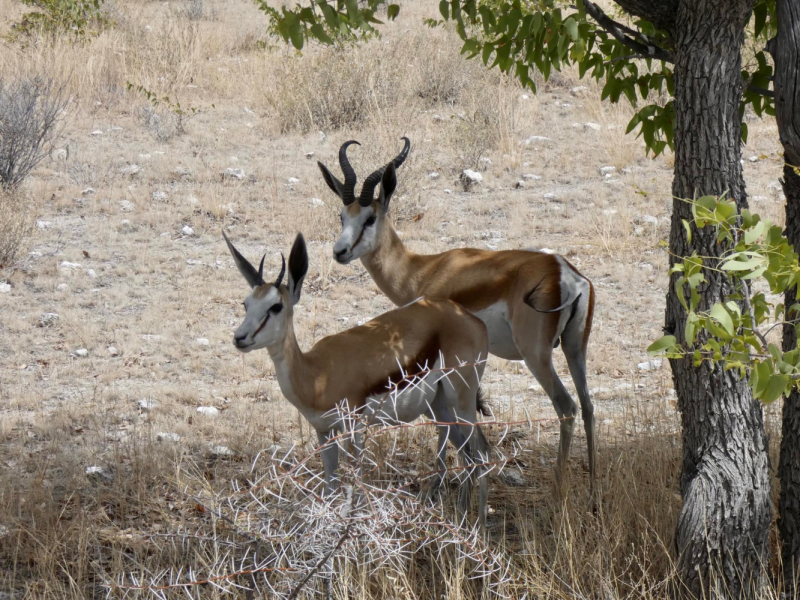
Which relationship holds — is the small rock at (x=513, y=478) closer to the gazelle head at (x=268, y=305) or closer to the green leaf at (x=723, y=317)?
the gazelle head at (x=268, y=305)

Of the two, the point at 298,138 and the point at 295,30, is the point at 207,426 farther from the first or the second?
the point at 298,138

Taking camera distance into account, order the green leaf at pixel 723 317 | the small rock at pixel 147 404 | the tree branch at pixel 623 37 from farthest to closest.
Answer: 1. the small rock at pixel 147 404
2. the tree branch at pixel 623 37
3. the green leaf at pixel 723 317

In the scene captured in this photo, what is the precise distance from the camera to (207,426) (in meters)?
5.36

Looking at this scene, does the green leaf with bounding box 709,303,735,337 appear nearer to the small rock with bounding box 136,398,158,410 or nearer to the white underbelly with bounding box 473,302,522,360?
the white underbelly with bounding box 473,302,522,360

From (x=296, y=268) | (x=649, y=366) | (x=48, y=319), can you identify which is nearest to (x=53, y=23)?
(x=48, y=319)

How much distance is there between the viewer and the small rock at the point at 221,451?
197 inches

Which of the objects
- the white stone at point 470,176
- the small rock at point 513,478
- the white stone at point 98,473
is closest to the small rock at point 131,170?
the white stone at point 470,176

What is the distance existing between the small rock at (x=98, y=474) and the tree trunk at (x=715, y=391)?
2.87 metres

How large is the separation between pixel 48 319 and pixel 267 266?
79.2 inches

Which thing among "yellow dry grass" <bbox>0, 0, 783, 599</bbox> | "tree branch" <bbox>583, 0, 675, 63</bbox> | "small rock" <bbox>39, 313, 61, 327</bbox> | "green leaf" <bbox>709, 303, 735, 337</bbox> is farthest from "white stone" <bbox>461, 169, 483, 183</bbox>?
"green leaf" <bbox>709, 303, 735, 337</bbox>

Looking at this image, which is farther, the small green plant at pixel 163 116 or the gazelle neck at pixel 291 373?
the small green plant at pixel 163 116

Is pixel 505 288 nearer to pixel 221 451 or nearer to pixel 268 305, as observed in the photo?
pixel 268 305

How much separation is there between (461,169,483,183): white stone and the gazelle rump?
577cm

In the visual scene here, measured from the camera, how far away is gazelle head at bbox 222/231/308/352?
3.81 meters
